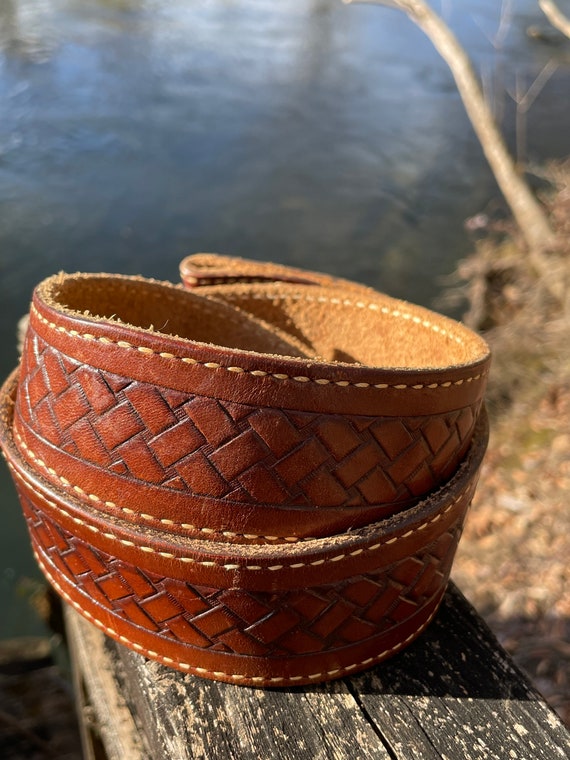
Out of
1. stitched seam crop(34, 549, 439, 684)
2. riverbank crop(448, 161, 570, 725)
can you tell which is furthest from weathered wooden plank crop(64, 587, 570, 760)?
riverbank crop(448, 161, 570, 725)

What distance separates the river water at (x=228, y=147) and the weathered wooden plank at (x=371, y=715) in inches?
156

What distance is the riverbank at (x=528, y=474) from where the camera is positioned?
104 inches

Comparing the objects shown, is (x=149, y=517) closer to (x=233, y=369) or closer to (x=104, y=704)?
(x=233, y=369)

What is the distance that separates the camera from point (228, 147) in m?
8.12

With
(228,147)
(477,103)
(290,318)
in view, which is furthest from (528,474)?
(228,147)

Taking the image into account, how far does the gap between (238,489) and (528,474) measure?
2.96 metres

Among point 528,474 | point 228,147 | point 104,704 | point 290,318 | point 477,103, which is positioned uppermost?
point 290,318

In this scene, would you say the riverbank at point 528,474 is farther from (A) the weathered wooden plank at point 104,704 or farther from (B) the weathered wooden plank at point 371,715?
(A) the weathered wooden plank at point 104,704

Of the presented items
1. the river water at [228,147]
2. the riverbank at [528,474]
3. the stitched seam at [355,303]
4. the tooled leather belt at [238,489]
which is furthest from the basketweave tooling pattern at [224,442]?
the river water at [228,147]

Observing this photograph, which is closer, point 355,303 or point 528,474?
point 355,303

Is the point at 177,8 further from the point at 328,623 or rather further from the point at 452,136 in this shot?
the point at 328,623

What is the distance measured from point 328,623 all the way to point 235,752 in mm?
240

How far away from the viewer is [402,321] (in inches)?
59.3

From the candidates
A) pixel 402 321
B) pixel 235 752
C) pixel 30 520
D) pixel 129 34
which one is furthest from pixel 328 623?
pixel 129 34
